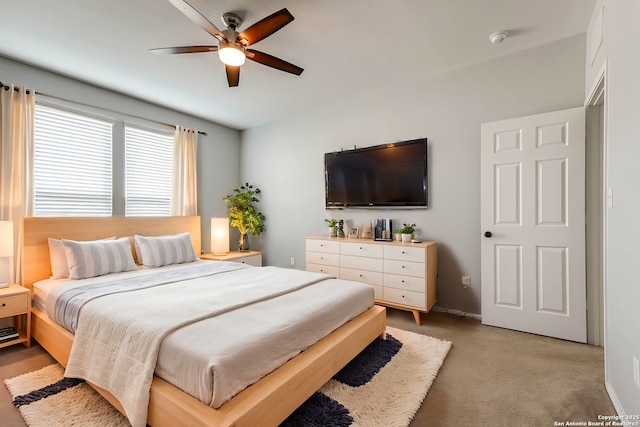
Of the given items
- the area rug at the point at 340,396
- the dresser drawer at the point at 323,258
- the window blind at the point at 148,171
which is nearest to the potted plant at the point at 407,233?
the dresser drawer at the point at 323,258

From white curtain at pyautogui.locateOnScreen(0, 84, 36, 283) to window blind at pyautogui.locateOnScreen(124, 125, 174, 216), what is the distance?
3.07 ft

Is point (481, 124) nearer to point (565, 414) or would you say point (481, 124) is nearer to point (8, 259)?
point (565, 414)

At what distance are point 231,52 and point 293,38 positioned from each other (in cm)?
71

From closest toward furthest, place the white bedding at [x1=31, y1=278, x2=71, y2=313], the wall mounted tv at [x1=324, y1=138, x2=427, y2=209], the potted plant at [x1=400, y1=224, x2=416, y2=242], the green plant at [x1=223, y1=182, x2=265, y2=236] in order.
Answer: the white bedding at [x1=31, y1=278, x2=71, y2=313] < the potted plant at [x1=400, y1=224, x2=416, y2=242] < the wall mounted tv at [x1=324, y1=138, x2=427, y2=209] < the green plant at [x1=223, y1=182, x2=265, y2=236]

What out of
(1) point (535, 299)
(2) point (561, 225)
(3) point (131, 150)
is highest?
(3) point (131, 150)

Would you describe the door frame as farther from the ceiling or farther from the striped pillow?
the striped pillow

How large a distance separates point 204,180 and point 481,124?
13.0 feet

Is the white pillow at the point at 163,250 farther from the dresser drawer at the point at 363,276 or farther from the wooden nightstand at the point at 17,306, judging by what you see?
the dresser drawer at the point at 363,276

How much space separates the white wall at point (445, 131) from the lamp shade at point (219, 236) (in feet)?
3.28

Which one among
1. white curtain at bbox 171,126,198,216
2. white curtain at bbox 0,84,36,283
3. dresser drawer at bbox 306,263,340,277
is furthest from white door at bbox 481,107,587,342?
white curtain at bbox 0,84,36,283

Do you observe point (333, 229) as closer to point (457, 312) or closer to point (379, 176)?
point (379, 176)

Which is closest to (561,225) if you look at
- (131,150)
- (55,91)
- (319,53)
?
(319,53)

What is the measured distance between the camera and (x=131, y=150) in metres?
3.87

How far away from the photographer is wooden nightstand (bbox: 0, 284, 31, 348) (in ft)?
7.95
